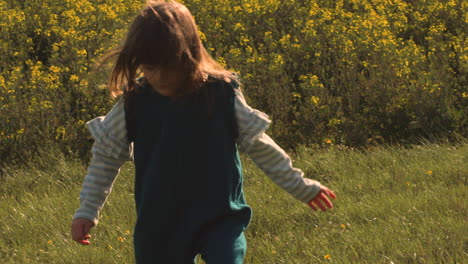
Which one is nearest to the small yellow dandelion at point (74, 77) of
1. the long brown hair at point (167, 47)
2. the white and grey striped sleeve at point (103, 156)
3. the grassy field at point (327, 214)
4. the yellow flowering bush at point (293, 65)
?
the yellow flowering bush at point (293, 65)

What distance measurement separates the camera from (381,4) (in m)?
8.33

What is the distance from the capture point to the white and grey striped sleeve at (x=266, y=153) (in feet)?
8.55

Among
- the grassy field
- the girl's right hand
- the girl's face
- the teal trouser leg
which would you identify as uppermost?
the girl's face

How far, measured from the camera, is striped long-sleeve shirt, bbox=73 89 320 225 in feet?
8.57

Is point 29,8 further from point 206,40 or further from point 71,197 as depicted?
point 71,197

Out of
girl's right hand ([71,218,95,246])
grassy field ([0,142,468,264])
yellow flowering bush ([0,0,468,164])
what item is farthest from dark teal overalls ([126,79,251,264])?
yellow flowering bush ([0,0,468,164])

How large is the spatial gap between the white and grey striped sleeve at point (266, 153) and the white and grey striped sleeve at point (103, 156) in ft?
1.19

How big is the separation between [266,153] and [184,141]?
0.26 metres

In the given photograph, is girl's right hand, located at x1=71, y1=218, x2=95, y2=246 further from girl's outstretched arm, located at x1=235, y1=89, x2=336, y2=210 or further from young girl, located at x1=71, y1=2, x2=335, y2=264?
girl's outstretched arm, located at x1=235, y1=89, x2=336, y2=210

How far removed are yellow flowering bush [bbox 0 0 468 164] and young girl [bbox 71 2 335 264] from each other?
10.6 ft

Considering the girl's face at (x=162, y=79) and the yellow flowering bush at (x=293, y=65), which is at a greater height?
the girl's face at (x=162, y=79)

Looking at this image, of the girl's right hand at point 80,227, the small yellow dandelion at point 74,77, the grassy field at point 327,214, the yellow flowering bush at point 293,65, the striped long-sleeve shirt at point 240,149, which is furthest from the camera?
the small yellow dandelion at point 74,77

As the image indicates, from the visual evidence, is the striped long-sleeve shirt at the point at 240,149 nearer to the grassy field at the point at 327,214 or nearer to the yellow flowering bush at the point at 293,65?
the grassy field at the point at 327,214

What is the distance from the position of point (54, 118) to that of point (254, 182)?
6.44 feet
